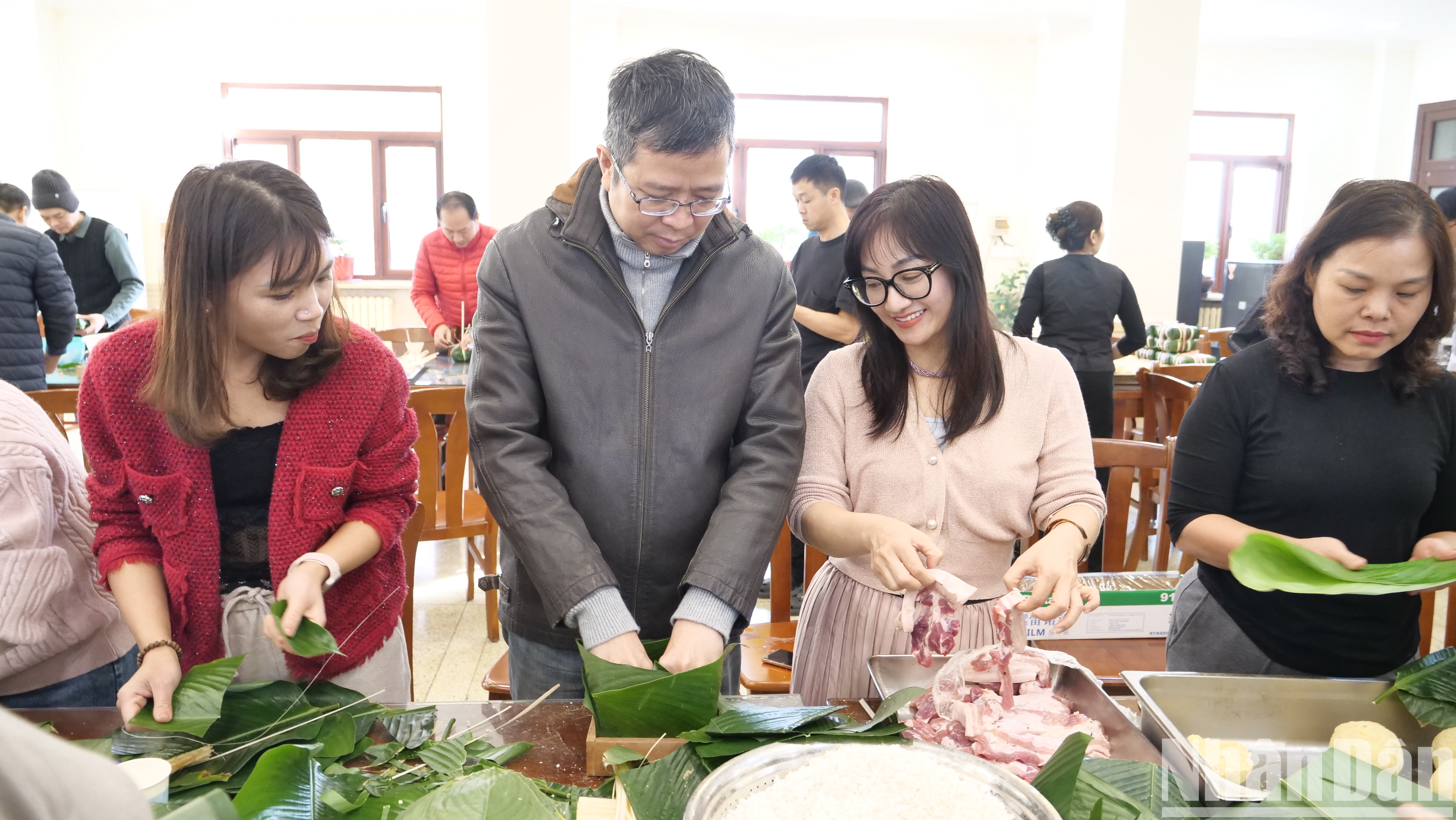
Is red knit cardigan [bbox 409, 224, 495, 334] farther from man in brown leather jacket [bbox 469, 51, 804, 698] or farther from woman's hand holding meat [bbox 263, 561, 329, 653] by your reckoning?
woman's hand holding meat [bbox 263, 561, 329, 653]

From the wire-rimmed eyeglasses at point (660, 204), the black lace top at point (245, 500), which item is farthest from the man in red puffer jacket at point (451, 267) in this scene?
the wire-rimmed eyeglasses at point (660, 204)

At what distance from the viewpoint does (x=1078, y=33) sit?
8844 mm

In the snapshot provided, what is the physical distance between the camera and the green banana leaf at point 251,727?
1.05 m

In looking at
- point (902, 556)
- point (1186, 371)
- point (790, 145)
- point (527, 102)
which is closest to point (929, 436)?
point (902, 556)

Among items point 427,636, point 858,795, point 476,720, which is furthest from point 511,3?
point 858,795

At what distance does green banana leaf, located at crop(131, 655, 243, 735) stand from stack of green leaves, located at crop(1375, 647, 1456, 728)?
4.73 feet

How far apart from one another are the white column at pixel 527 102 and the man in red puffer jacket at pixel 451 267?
6.4 inches

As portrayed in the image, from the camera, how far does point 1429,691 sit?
1129 millimetres

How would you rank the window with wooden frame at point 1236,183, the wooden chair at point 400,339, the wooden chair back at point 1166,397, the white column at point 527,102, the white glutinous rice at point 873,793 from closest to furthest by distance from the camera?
the white glutinous rice at point 873,793
the wooden chair back at point 1166,397
the white column at point 527,102
the wooden chair at point 400,339
the window with wooden frame at point 1236,183

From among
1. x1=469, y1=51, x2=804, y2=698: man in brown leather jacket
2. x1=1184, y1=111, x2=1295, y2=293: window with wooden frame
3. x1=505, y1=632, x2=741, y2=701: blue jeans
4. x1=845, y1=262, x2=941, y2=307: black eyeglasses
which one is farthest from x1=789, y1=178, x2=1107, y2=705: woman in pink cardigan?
x1=1184, y1=111, x2=1295, y2=293: window with wooden frame

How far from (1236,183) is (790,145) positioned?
16.5 feet

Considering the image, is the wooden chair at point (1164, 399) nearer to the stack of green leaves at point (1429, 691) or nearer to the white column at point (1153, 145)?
the stack of green leaves at point (1429, 691)

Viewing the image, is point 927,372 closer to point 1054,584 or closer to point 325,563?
point 1054,584

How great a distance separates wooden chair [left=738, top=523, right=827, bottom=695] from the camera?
6.83ft
